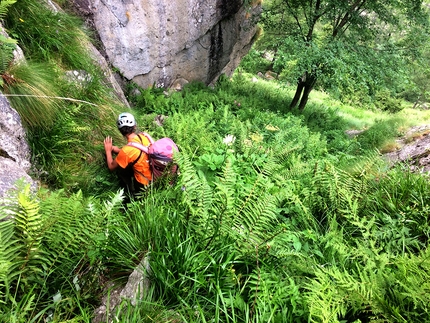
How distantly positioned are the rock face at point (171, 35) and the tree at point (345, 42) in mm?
1513

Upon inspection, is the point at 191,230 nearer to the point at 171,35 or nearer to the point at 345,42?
the point at 171,35

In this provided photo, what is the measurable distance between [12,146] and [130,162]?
1296mm

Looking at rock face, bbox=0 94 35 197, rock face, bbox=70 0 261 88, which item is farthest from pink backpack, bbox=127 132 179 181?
rock face, bbox=70 0 261 88

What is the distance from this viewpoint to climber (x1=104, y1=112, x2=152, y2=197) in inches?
153

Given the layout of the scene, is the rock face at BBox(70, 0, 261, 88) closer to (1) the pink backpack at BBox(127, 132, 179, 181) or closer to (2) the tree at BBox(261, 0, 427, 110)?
(2) the tree at BBox(261, 0, 427, 110)

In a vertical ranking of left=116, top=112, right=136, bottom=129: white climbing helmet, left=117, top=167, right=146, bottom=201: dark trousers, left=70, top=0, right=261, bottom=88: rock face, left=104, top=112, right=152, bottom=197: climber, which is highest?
left=70, top=0, right=261, bottom=88: rock face

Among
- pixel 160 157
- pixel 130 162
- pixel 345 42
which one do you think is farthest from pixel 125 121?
pixel 345 42

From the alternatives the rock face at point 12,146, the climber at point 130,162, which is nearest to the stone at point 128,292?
the rock face at point 12,146

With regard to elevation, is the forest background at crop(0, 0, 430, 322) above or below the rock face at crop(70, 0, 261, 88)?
below

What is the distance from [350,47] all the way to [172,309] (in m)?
11.1

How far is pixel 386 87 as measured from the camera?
34.7 ft

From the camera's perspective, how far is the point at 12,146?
3113mm

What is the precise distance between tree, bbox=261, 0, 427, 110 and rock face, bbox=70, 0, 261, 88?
59.6 inches

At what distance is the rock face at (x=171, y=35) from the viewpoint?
→ 826 cm
